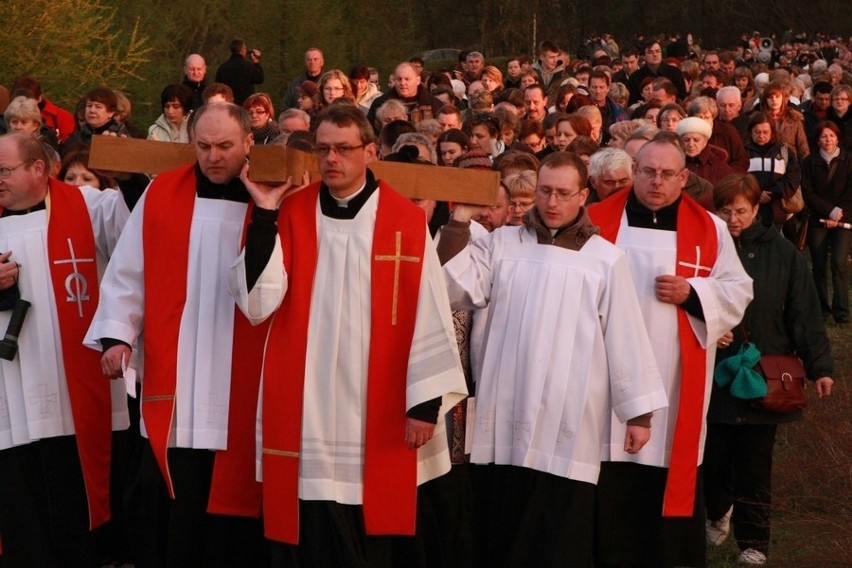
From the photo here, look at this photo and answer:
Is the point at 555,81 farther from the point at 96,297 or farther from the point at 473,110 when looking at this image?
the point at 96,297

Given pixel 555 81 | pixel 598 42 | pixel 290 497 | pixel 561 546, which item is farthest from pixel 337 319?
pixel 598 42

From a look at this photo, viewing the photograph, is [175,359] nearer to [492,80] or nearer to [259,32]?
[492,80]

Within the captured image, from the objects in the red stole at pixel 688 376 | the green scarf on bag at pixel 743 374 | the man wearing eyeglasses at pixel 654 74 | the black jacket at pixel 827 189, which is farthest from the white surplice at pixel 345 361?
the man wearing eyeglasses at pixel 654 74

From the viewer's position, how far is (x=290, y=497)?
242 inches

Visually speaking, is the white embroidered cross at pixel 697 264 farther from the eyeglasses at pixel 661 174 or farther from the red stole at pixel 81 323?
the red stole at pixel 81 323

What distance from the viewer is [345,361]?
615 cm

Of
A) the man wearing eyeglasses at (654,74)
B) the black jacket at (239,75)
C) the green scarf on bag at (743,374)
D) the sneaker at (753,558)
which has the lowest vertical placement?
the sneaker at (753,558)

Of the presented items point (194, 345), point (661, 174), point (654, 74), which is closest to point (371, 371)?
point (194, 345)

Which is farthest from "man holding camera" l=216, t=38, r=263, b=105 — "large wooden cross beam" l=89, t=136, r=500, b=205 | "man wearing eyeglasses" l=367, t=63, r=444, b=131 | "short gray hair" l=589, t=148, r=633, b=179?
"large wooden cross beam" l=89, t=136, r=500, b=205

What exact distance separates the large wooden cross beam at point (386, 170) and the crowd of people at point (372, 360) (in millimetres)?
88

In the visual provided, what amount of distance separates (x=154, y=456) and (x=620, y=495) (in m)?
2.19

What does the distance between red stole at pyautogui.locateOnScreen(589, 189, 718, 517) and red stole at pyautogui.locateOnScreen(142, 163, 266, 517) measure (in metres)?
1.94

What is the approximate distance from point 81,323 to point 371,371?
171cm

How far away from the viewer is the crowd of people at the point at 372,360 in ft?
20.2
